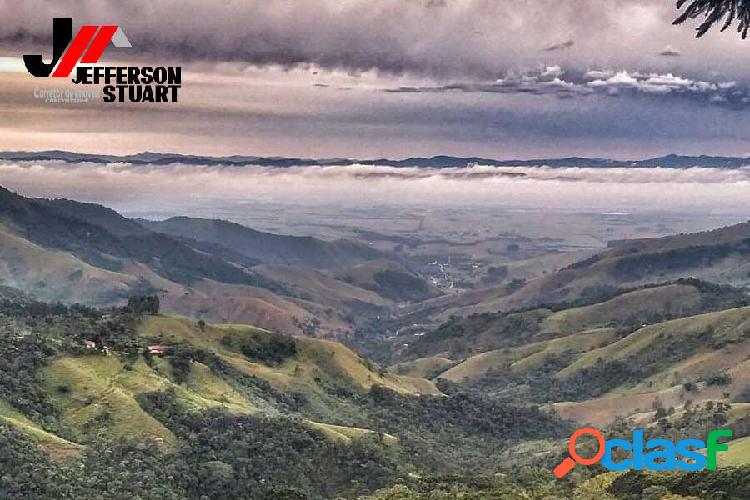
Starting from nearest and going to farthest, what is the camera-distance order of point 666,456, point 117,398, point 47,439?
1. point 666,456
2. point 47,439
3. point 117,398

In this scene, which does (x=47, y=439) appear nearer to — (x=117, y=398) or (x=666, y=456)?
(x=117, y=398)

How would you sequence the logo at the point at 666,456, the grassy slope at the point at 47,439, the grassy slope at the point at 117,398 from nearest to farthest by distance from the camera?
1. the logo at the point at 666,456
2. the grassy slope at the point at 47,439
3. the grassy slope at the point at 117,398

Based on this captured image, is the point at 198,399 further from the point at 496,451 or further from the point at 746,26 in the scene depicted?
the point at 746,26

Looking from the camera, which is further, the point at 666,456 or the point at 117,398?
the point at 117,398

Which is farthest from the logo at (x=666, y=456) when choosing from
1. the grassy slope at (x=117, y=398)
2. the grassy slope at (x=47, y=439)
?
the grassy slope at (x=47, y=439)

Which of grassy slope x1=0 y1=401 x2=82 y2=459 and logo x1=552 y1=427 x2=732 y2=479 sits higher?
logo x1=552 y1=427 x2=732 y2=479

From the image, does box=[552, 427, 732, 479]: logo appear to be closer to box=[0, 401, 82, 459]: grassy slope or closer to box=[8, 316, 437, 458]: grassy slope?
box=[8, 316, 437, 458]: grassy slope

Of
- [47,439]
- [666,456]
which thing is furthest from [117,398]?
[666,456]

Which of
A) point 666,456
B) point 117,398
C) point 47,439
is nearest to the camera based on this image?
point 666,456

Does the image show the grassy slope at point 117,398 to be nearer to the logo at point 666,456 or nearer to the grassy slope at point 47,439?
the grassy slope at point 47,439

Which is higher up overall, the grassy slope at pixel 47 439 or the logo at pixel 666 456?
the logo at pixel 666 456

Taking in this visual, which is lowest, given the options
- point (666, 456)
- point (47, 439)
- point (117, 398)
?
point (47, 439)

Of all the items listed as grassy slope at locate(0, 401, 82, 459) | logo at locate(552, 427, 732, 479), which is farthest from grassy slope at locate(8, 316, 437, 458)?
logo at locate(552, 427, 732, 479)

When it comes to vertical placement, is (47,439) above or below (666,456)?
below
